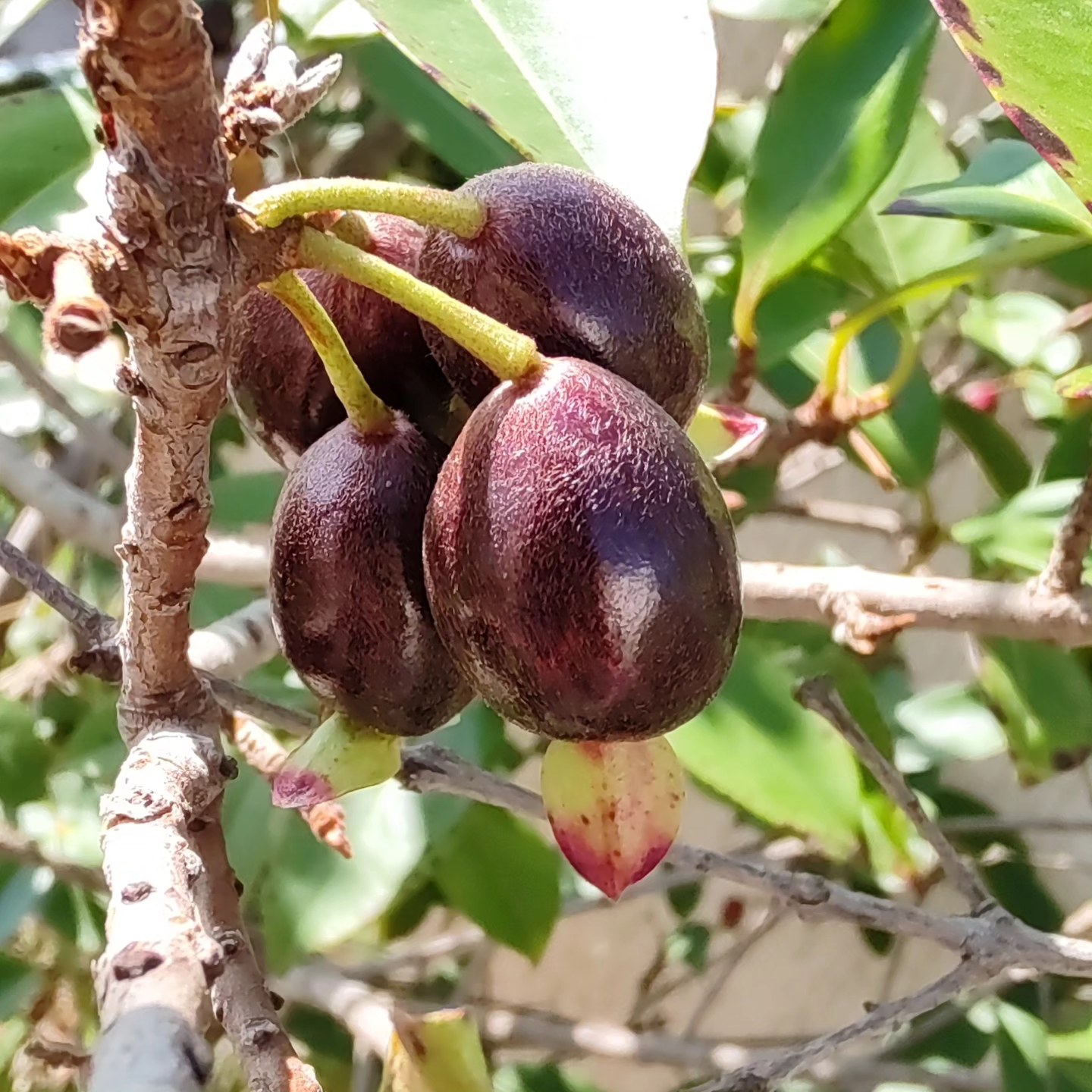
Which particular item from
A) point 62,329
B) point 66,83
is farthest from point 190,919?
point 66,83

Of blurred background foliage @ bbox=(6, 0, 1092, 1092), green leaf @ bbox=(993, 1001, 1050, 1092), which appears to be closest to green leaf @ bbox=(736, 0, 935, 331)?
blurred background foliage @ bbox=(6, 0, 1092, 1092)

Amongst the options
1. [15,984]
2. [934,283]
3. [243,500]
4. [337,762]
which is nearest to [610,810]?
[337,762]

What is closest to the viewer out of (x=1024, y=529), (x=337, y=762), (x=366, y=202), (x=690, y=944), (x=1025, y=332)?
(x=366, y=202)

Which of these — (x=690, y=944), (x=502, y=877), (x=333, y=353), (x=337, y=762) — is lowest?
(x=690, y=944)

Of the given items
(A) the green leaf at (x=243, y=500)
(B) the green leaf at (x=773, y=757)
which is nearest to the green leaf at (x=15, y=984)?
(A) the green leaf at (x=243, y=500)

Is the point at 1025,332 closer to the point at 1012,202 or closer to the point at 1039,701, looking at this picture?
the point at 1039,701

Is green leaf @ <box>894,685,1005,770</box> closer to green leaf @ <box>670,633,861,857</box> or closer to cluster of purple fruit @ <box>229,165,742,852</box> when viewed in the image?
green leaf @ <box>670,633,861,857</box>
